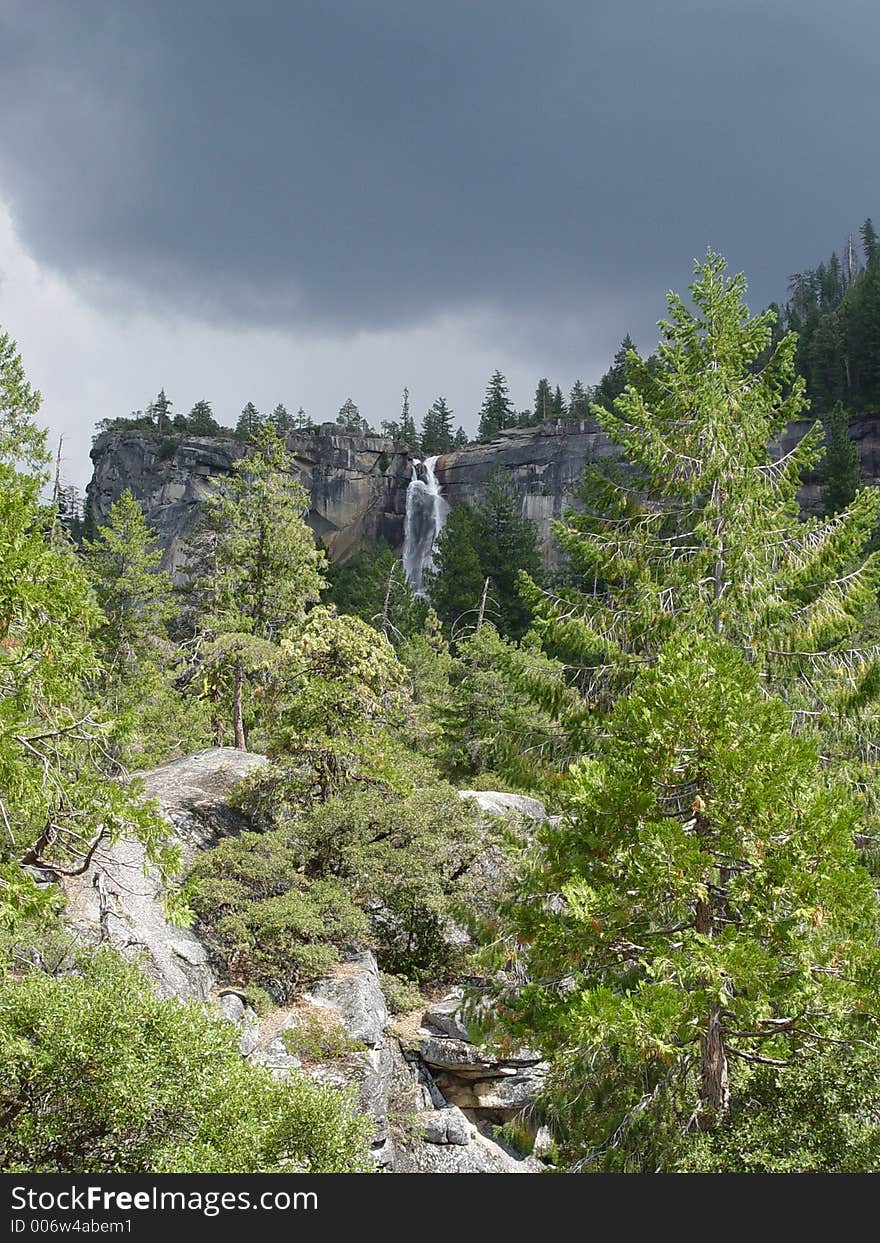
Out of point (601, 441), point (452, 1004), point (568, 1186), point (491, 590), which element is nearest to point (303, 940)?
point (452, 1004)

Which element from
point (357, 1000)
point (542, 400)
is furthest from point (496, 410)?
point (357, 1000)

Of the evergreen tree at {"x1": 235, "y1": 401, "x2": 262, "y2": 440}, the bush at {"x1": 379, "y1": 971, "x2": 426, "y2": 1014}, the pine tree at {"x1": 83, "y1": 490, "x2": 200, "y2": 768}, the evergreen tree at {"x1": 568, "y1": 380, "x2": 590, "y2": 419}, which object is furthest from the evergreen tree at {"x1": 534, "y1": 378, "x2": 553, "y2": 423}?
the bush at {"x1": 379, "y1": 971, "x2": 426, "y2": 1014}

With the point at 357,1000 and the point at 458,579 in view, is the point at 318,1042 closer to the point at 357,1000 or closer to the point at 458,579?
the point at 357,1000

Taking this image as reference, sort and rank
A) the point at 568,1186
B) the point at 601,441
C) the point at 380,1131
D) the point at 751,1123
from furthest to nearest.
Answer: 1. the point at 601,441
2. the point at 380,1131
3. the point at 751,1123
4. the point at 568,1186

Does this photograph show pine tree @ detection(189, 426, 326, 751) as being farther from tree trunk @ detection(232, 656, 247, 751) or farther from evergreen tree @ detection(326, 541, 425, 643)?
evergreen tree @ detection(326, 541, 425, 643)

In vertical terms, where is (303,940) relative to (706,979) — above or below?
below

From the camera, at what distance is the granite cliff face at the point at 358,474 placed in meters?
55.6

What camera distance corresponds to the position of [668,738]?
6586 millimetres

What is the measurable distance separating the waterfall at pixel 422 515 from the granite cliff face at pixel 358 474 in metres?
0.52

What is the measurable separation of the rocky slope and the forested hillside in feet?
0.20

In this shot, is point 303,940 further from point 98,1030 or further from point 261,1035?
point 98,1030

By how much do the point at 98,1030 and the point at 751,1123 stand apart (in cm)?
491

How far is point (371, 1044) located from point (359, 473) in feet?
163

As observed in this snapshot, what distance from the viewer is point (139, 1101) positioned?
597cm
